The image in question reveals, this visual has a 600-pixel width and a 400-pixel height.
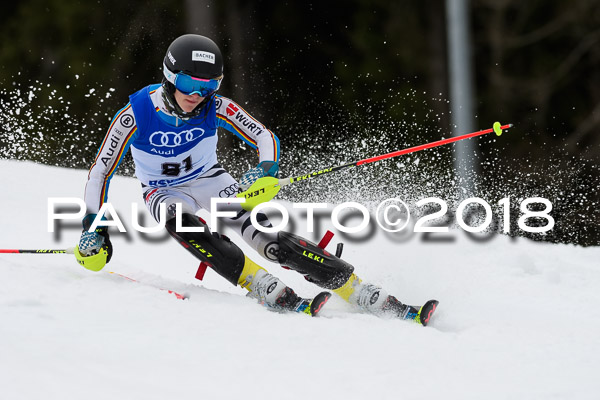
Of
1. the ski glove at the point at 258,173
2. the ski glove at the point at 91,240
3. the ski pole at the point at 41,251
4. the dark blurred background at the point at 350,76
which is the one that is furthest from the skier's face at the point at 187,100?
the dark blurred background at the point at 350,76

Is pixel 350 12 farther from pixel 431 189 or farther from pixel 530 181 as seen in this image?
pixel 431 189

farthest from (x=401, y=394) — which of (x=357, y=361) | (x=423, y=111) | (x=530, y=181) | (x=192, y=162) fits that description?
(x=423, y=111)

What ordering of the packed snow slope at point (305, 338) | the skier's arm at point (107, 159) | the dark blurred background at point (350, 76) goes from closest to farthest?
1. the packed snow slope at point (305, 338)
2. the skier's arm at point (107, 159)
3. the dark blurred background at point (350, 76)

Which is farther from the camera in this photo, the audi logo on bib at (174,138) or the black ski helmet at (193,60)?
the audi logo on bib at (174,138)

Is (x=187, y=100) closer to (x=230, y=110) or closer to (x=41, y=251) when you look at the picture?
(x=230, y=110)

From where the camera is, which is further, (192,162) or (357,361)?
(192,162)

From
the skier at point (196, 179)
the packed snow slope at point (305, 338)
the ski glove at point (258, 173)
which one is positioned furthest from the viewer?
the ski glove at point (258, 173)

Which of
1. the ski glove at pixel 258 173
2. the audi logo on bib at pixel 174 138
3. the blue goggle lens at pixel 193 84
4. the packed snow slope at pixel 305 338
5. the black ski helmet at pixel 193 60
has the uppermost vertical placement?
the black ski helmet at pixel 193 60

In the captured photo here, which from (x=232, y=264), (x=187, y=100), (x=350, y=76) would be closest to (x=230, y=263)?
(x=232, y=264)

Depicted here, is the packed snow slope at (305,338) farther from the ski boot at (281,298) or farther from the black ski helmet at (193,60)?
the black ski helmet at (193,60)

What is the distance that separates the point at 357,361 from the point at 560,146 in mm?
11742

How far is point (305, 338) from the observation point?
331 centimetres

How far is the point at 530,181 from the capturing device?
10883 mm

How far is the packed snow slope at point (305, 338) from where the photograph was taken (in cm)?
278
